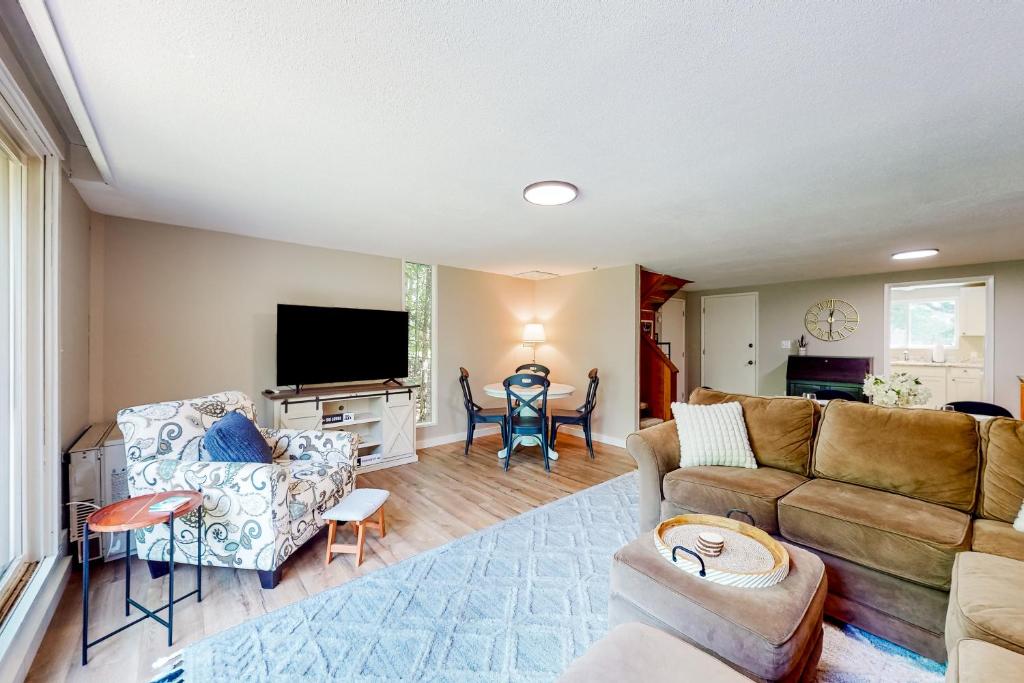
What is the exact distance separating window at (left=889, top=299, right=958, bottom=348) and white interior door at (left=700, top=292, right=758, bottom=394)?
83.9 inches

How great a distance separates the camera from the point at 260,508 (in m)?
1.97

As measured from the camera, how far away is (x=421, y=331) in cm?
467

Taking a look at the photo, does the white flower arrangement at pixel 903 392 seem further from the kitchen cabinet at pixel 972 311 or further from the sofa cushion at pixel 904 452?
the kitchen cabinet at pixel 972 311

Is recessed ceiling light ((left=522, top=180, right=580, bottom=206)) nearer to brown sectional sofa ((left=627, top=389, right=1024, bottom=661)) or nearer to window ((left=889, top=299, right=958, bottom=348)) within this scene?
brown sectional sofa ((left=627, top=389, right=1024, bottom=661))

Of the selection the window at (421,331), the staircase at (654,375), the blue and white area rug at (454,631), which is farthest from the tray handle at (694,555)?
the staircase at (654,375)

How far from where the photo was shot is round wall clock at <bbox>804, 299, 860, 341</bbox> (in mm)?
5680

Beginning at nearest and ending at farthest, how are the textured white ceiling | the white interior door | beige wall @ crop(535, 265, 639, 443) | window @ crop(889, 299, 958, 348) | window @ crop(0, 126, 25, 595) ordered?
1. the textured white ceiling
2. window @ crop(0, 126, 25, 595)
3. beige wall @ crop(535, 265, 639, 443)
4. window @ crop(889, 299, 958, 348)
5. the white interior door

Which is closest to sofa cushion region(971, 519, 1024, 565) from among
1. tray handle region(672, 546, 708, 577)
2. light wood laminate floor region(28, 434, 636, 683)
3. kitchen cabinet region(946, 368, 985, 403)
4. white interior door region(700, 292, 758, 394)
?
tray handle region(672, 546, 708, 577)

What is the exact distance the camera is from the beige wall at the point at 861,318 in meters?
4.55

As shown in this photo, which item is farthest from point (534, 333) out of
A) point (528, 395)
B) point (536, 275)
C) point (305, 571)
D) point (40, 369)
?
point (40, 369)

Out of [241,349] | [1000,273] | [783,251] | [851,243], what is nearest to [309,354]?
[241,349]

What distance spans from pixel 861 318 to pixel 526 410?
16.8 ft

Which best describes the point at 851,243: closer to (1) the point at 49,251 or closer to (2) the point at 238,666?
(2) the point at 238,666

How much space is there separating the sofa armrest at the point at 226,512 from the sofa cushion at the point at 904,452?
9.89ft
